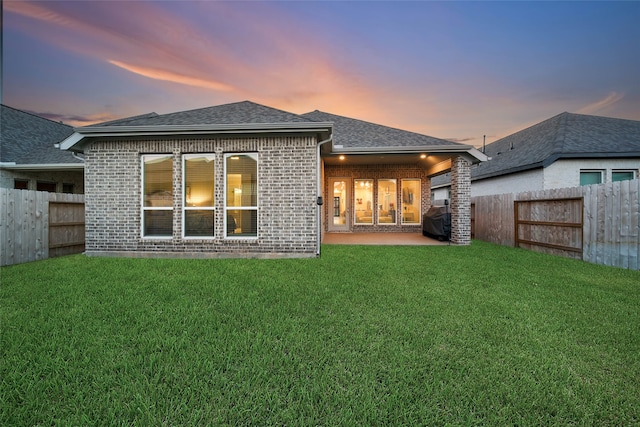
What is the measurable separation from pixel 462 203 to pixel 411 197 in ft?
14.1

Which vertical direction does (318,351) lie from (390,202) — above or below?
below

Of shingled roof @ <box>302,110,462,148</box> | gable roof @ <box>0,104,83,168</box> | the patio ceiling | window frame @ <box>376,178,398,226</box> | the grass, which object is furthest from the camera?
window frame @ <box>376,178,398,226</box>

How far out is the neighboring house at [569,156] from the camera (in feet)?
38.9

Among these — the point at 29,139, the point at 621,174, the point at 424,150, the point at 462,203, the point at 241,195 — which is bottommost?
the point at 462,203

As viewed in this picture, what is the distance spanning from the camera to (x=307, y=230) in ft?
24.2

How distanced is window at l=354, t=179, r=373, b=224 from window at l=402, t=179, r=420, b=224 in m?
1.60

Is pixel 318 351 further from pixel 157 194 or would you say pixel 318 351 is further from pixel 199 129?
pixel 157 194

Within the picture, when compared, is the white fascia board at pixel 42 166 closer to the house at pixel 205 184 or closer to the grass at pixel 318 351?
the house at pixel 205 184

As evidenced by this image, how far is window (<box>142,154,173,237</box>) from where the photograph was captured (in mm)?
7742

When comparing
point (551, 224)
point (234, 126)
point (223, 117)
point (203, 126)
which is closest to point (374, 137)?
point (223, 117)

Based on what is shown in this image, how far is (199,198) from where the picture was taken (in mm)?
7715

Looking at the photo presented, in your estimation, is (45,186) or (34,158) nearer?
(34,158)

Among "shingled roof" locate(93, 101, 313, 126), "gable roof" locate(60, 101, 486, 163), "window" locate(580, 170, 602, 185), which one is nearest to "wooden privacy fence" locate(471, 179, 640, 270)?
"gable roof" locate(60, 101, 486, 163)

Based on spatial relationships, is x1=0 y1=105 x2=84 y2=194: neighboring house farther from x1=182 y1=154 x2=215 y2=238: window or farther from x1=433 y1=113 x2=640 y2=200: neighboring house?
x1=433 y1=113 x2=640 y2=200: neighboring house
